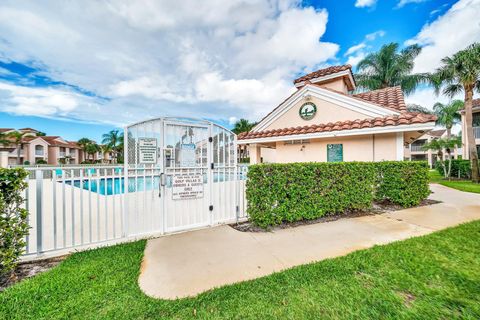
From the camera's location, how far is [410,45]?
20844 millimetres

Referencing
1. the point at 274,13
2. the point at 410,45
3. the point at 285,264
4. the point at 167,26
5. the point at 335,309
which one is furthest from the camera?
the point at 410,45

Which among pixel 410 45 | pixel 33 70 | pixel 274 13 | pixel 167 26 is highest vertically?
pixel 410 45

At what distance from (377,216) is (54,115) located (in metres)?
65.3

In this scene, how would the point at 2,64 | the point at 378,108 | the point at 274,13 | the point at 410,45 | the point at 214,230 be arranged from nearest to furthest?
the point at 214,230 < the point at 378,108 < the point at 274,13 < the point at 2,64 < the point at 410,45

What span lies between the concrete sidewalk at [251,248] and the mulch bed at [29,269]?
4.86ft

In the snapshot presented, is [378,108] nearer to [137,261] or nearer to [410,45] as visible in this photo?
[137,261]

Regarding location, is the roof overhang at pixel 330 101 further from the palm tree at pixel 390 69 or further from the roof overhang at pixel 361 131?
the palm tree at pixel 390 69

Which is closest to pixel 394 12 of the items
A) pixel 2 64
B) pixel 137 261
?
pixel 137 261

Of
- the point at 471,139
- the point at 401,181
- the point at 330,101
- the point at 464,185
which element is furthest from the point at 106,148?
the point at 471,139

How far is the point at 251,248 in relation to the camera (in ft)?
12.4

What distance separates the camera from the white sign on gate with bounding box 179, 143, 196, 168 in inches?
188

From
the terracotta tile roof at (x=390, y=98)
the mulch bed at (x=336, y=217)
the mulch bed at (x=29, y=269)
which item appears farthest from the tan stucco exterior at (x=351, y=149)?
the mulch bed at (x=29, y=269)

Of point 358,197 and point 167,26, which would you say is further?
point 167,26

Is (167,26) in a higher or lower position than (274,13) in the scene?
lower
